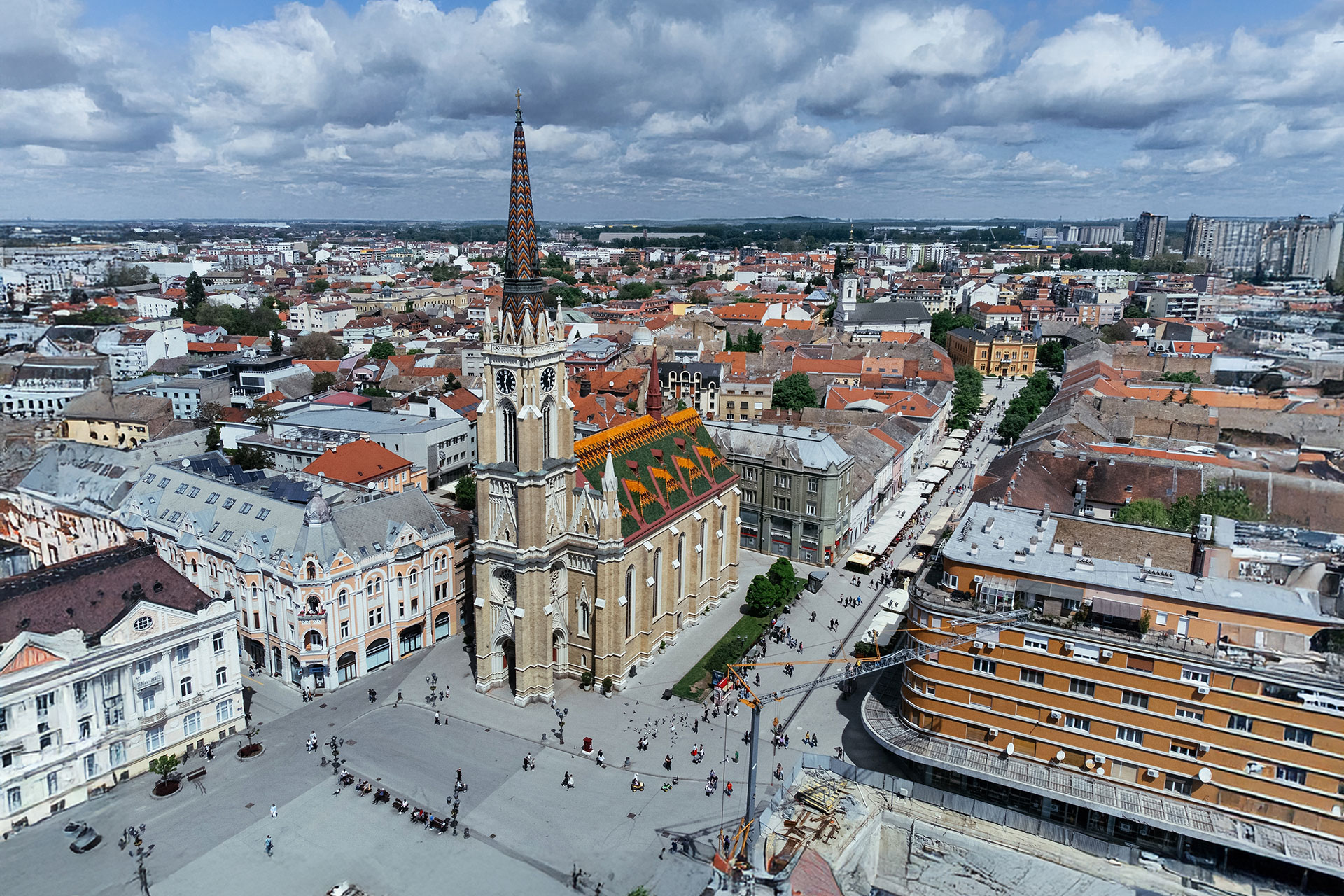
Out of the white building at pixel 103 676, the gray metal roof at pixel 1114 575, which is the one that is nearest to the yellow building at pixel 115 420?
the white building at pixel 103 676

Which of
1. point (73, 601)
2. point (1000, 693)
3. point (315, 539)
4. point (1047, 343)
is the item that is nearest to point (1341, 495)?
point (1000, 693)

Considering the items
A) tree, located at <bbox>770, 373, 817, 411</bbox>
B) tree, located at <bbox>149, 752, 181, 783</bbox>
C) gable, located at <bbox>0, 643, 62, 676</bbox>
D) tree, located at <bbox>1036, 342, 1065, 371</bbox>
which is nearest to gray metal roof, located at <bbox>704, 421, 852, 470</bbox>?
tree, located at <bbox>770, 373, 817, 411</bbox>

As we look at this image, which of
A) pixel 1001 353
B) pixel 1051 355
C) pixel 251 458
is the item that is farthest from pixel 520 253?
pixel 1051 355

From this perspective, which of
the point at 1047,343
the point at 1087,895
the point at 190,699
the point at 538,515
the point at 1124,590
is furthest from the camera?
the point at 1047,343

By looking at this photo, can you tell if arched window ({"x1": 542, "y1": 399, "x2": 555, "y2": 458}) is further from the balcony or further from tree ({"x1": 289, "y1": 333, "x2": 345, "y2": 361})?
tree ({"x1": 289, "y1": 333, "x2": 345, "y2": 361})

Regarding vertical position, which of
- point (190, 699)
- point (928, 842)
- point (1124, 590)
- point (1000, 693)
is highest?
point (1124, 590)

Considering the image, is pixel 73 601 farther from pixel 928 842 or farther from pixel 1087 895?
Answer: pixel 1087 895

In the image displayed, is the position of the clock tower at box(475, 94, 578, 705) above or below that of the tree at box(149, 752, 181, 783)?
above
